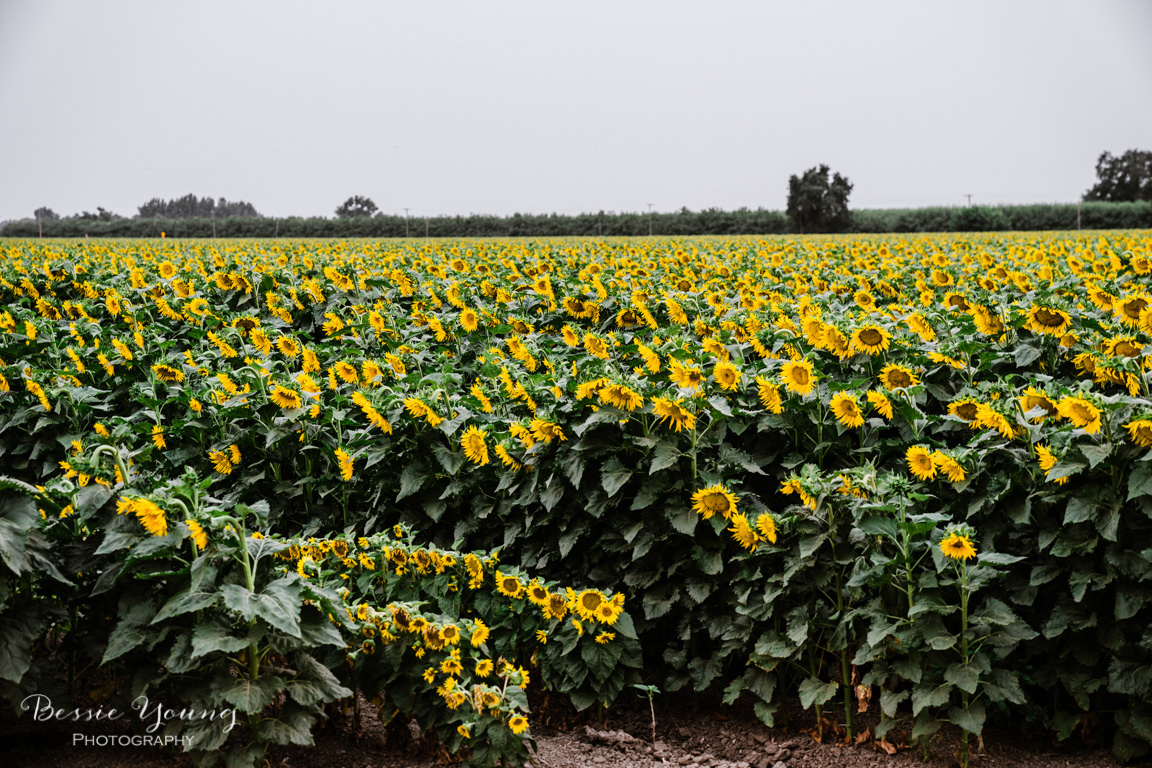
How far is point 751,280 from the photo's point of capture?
6.95 m

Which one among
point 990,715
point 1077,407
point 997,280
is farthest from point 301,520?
point 997,280

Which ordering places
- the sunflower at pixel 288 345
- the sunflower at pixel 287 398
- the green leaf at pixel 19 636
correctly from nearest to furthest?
the green leaf at pixel 19 636, the sunflower at pixel 287 398, the sunflower at pixel 288 345

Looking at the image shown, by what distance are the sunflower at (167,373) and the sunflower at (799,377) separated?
3634 mm

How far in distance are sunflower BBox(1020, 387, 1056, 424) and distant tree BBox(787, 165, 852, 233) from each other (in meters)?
48.6

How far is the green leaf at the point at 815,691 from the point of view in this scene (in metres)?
3.04

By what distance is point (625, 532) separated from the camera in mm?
3398

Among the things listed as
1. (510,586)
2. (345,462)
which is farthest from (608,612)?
(345,462)

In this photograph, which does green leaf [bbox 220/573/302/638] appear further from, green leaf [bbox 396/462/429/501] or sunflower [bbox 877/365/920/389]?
sunflower [bbox 877/365/920/389]

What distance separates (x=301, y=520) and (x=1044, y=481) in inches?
134

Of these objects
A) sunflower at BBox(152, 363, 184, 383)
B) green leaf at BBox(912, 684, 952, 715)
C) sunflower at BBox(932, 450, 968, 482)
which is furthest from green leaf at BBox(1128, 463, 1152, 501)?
sunflower at BBox(152, 363, 184, 383)

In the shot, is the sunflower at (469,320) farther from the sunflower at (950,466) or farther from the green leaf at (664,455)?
the sunflower at (950,466)

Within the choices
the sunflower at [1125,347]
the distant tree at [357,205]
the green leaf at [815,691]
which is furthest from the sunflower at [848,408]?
the distant tree at [357,205]

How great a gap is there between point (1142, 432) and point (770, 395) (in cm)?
128

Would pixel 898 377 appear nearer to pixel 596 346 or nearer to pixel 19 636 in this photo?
pixel 596 346
